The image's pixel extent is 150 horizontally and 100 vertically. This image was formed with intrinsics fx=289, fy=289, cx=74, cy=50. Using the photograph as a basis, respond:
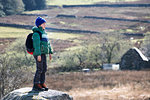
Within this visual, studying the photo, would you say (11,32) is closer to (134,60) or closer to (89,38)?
(134,60)

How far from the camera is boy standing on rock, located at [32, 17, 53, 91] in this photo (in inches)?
330

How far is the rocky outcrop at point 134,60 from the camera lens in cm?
3097

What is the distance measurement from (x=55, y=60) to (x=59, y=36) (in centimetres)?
1198

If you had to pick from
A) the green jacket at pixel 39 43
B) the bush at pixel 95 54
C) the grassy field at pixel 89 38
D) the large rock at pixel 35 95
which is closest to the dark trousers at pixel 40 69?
the green jacket at pixel 39 43

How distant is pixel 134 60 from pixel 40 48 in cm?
2449

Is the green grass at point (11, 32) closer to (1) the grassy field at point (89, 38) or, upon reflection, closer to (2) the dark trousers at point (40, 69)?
(1) the grassy field at point (89, 38)

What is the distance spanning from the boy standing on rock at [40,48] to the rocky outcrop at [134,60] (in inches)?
916

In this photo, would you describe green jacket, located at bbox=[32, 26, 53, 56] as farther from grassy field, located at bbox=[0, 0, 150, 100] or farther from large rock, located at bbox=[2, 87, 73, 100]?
grassy field, located at bbox=[0, 0, 150, 100]

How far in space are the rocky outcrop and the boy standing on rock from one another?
23261 millimetres

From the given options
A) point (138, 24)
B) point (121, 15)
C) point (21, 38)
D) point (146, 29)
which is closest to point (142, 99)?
point (21, 38)

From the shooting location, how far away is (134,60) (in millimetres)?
31797

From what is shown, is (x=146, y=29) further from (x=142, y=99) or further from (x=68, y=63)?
(x=142, y=99)

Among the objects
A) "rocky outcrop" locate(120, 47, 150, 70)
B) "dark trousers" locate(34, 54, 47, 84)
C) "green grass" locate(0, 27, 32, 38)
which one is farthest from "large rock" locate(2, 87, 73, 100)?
"rocky outcrop" locate(120, 47, 150, 70)

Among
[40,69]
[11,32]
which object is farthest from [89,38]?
[40,69]
